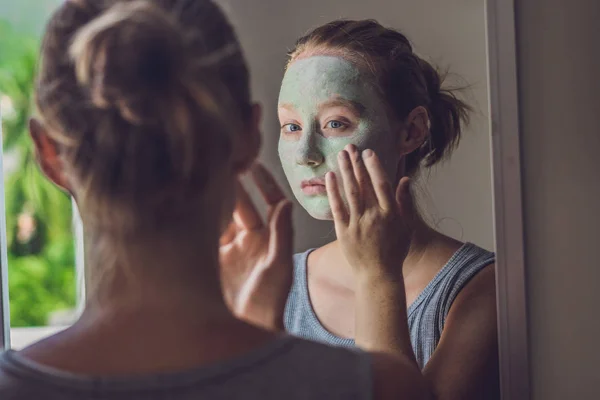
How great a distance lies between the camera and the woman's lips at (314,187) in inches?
34.6

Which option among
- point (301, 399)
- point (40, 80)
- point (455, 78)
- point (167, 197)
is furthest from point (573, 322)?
point (40, 80)

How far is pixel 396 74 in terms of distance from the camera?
2.90ft

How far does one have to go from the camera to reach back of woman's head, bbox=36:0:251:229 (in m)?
0.59

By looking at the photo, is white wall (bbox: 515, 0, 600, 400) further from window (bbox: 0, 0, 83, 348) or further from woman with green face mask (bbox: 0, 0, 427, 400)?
window (bbox: 0, 0, 83, 348)

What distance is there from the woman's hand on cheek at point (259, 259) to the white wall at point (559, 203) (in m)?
0.33

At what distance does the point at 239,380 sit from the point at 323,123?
0.38 m

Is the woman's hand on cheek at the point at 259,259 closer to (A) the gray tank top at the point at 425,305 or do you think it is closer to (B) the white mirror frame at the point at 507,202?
(A) the gray tank top at the point at 425,305

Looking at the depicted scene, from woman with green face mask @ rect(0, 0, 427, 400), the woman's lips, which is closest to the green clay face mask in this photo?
the woman's lips

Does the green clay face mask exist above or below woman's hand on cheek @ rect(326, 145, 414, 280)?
above

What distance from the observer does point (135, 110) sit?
1.93ft

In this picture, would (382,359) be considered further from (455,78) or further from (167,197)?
(455,78)

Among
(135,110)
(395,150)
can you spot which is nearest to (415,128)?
(395,150)

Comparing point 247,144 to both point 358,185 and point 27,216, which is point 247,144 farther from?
point 27,216

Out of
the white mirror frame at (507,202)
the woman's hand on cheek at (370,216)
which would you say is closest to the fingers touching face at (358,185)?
the woman's hand on cheek at (370,216)
